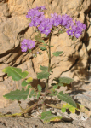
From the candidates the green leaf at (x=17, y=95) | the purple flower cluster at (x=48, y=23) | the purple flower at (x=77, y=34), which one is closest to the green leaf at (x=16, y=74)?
the green leaf at (x=17, y=95)

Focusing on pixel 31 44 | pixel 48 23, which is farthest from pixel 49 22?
pixel 31 44

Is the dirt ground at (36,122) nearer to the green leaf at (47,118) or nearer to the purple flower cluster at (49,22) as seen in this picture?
the green leaf at (47,118)

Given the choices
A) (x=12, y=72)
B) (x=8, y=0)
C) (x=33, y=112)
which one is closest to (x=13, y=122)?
(x=33, y=112)

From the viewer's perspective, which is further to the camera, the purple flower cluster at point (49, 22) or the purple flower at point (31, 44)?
the purple flower at point (31, 44)

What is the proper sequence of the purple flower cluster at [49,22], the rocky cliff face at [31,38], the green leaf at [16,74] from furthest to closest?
the rocky cliff face at [31,38]
the green leaf at [16,74]
the purple flower cluster at [49,22]

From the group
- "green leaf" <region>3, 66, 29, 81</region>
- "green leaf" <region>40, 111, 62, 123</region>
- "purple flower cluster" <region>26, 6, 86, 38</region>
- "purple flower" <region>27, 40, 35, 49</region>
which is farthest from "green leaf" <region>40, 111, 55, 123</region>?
"purple flower cluster" <region>26, 6, 86, 38</region>

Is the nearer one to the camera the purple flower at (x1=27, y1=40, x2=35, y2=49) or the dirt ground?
the dirt ground

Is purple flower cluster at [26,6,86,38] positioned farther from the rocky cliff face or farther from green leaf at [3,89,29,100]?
green leaf at [3,89,29,100]

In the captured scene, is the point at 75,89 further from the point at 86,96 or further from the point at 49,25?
the point at 49,25
